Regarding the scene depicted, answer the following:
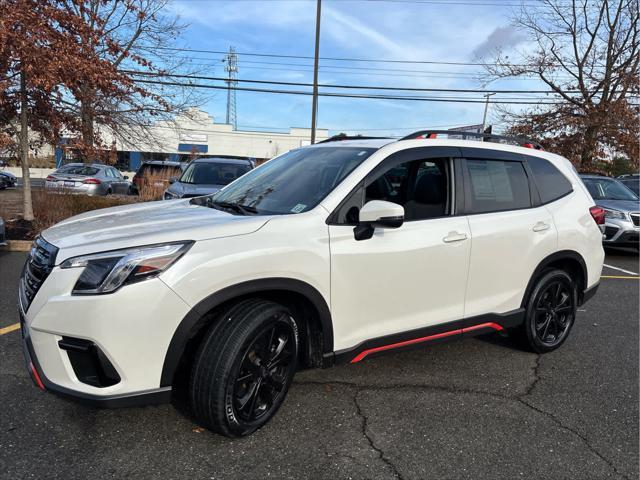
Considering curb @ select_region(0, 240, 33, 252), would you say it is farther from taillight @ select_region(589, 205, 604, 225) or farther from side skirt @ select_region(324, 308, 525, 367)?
taillight @ select_region(589, 205, 604, 225)

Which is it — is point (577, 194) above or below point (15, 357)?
above

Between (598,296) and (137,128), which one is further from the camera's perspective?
(137,128)

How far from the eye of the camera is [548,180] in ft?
13.4

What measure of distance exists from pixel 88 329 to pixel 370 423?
5.65 feet

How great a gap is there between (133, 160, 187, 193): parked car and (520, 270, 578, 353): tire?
9917 millimetres

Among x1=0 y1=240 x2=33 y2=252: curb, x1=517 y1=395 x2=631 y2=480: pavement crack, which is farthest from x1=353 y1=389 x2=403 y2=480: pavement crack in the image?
x1=0 y1=240 x2=33 y2=252: curb

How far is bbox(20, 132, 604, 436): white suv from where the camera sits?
7.45 feet

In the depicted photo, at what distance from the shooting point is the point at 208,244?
242 centimetres

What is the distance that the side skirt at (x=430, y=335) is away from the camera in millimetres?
2947

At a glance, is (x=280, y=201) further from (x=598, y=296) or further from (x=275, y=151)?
(x=275, y=151)

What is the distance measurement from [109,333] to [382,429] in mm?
1670

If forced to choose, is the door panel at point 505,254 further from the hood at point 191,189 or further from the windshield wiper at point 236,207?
the hood at point 191,189

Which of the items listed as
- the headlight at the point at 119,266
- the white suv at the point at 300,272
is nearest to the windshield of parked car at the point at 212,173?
the white suv at the point at 300,272

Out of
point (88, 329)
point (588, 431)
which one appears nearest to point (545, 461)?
point (588, 431)
